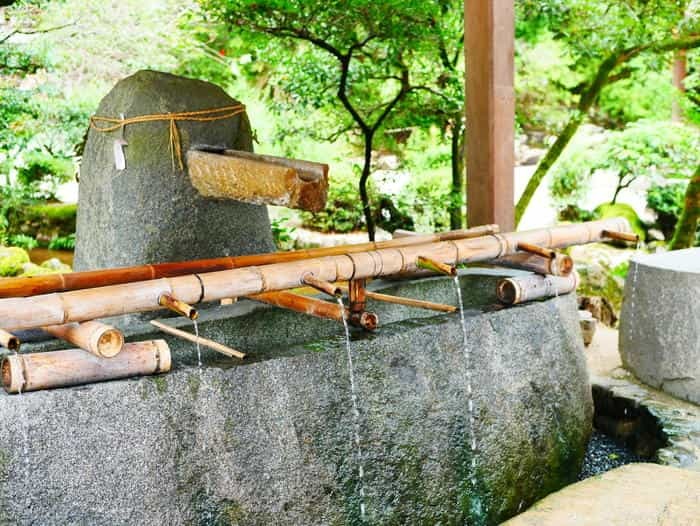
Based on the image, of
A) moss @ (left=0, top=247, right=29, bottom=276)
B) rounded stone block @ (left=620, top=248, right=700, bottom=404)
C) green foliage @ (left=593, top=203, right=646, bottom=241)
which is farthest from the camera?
green foliage @ (left=593, top=203, right=646, bottom=241)

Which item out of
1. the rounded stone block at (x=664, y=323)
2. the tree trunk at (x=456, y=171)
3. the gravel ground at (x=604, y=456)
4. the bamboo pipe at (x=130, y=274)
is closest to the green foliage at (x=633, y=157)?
the tree trunk at (x=456, y=171)

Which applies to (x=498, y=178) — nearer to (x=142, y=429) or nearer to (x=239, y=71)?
(x=142, y=429)

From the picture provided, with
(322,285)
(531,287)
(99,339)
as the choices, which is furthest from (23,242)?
(99,339)

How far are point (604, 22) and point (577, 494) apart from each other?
5.63 metres

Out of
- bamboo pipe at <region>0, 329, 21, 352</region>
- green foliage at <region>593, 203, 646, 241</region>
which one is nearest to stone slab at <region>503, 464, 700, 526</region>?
bamboo pipe at <region>0, 329, 21, 352</region>

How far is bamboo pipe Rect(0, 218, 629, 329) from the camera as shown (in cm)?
262

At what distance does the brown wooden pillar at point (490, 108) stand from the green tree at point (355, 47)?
7.02ft

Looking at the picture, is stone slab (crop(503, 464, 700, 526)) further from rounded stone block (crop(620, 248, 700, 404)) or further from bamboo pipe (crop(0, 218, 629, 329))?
rounded stone block (crop(620, 248, 700, 404))

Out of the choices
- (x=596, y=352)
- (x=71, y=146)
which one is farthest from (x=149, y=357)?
(x=71, y=146)

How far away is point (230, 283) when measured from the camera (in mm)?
2979

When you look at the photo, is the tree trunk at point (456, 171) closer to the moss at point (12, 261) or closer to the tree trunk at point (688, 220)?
the tree trunk at point (688, 220)

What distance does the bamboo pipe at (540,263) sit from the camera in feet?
13.3

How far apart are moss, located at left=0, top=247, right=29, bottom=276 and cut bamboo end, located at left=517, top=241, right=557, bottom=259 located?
6068 mm

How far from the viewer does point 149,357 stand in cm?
275
